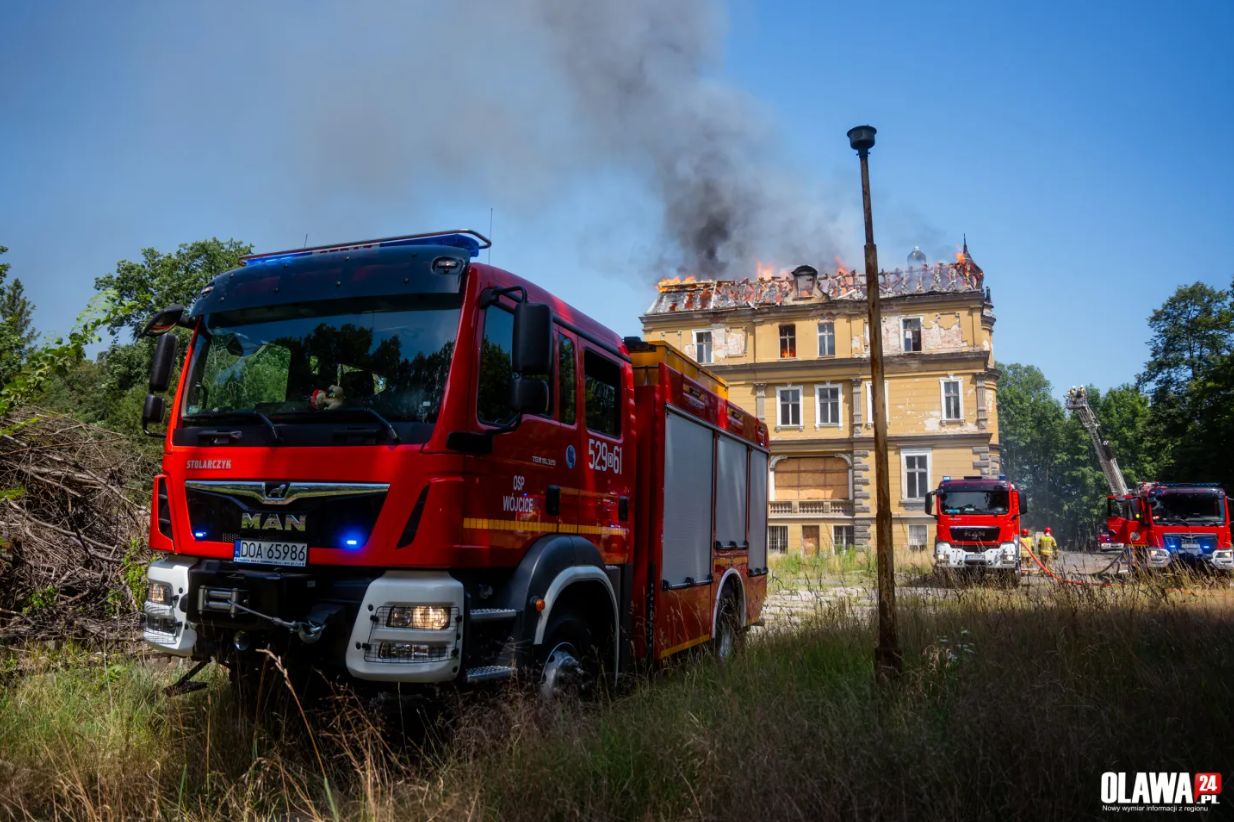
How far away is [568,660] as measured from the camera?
16.7ft

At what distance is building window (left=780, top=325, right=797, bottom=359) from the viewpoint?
40188 mm

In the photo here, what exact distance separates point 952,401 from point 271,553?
3697cm

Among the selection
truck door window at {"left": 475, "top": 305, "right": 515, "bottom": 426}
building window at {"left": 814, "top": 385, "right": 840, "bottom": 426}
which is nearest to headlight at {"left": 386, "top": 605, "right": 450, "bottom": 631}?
truck door window at {"left": 475, "top": 305, "right": 515, "bottom": 426}

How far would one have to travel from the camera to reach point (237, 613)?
4.27m

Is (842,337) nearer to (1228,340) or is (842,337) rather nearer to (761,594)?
(1228,340)

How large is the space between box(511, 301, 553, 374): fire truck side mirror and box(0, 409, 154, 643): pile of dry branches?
5.24 meters

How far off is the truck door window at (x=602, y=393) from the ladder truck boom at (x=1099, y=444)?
28.7 m

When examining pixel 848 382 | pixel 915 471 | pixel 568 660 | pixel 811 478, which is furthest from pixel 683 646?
pixel 848 382

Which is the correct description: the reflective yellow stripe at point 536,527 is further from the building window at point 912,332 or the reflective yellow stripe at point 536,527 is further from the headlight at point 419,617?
the building window at point 912,332

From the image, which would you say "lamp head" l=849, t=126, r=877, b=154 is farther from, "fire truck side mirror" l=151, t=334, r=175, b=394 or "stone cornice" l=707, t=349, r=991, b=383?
"stone cornice" l=707, t=349, r=991, b=383

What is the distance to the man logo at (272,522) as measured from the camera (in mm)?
4430

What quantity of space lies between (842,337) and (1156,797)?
3694 cm

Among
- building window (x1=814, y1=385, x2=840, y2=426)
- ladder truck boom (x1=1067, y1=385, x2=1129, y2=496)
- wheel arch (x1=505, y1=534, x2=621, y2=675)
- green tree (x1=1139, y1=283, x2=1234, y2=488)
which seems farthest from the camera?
building window (x1=814, y1=385, x2=840, y2=426)

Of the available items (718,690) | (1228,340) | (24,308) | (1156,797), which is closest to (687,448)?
(718,690)
